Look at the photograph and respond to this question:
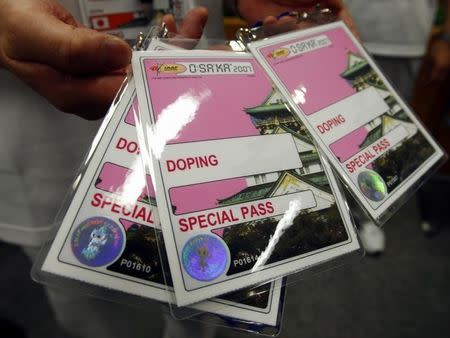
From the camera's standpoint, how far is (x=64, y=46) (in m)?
0.33

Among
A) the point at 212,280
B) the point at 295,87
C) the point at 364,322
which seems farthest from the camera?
the point at 364,322

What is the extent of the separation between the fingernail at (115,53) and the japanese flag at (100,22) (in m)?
0.16

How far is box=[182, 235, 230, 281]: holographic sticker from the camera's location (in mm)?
328

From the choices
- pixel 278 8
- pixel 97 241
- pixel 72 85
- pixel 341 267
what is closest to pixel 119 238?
pixel 97 241

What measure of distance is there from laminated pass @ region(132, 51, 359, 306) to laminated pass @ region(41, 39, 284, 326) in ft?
0.06

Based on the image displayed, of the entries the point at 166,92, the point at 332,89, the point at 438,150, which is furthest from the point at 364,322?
the point at 166,92

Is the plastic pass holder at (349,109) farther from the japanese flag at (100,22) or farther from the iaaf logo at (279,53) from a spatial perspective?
the japanese flag at (100,22)

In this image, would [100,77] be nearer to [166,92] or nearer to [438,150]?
[166,92]

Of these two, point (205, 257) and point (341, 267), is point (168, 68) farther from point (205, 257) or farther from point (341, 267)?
point (341, 267)

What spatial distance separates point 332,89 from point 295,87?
6cm

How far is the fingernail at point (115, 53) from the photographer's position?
340 mm

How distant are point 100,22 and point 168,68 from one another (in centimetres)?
17

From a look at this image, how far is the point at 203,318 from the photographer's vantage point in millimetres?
343

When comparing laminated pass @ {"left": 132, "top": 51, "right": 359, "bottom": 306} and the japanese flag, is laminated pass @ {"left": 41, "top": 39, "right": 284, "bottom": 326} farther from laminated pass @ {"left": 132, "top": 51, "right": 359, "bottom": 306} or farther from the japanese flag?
the japanese flag
